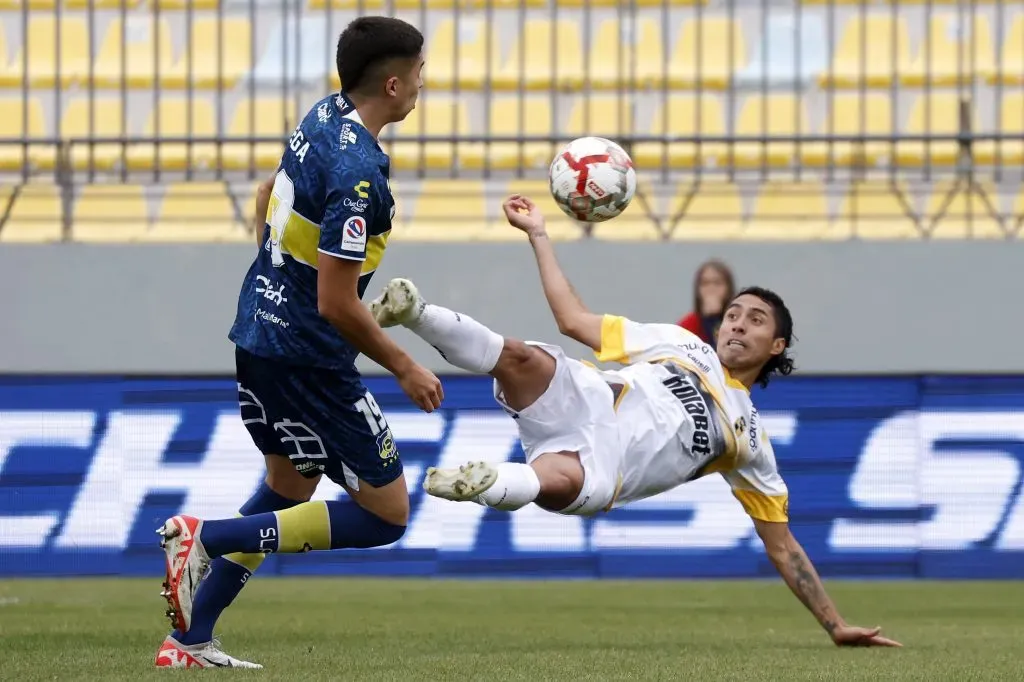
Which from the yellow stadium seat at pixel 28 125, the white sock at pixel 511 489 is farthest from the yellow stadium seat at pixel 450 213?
the white sock at pixel 511 489

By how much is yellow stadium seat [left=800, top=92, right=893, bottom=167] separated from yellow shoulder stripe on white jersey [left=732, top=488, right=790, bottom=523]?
209 inches

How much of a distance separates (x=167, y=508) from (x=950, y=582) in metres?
4.67

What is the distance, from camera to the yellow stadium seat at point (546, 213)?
1109 cm

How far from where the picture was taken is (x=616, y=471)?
5676 millimetres

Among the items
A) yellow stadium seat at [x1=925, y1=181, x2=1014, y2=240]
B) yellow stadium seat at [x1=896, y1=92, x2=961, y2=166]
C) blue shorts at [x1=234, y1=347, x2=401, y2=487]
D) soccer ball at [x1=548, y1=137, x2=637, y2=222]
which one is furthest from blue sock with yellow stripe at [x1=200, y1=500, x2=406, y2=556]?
yellow stadium seat at [x1=896, y1=92, x2=961, y2=166]

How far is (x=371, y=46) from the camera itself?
5.13 meters

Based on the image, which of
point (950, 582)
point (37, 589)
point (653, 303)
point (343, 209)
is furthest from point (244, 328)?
point (950, 582)

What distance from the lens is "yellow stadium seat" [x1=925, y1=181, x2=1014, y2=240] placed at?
36.0 feet

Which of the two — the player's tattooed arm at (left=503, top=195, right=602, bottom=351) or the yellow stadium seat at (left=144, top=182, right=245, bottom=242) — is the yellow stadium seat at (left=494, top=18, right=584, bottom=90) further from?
the player's tattooed arm at (left=503, top=195, right=602, bottom=351)

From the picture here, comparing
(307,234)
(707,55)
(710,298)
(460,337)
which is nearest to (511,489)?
(460,337)

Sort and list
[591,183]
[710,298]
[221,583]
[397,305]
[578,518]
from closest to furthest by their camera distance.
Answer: [397,305], [221,583], [591,183], [710,298], [578,518]

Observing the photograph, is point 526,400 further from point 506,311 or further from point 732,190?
point 732,190

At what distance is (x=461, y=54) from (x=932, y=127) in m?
3.41

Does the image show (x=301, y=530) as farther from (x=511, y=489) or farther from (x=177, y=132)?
(x=177, y=132)
